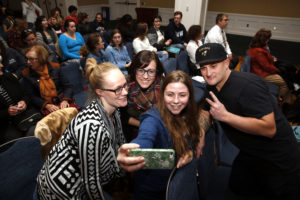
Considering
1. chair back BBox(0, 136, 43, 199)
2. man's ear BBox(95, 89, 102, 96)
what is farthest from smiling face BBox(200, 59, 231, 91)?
chair back BBox(0, 136, 43, 199)

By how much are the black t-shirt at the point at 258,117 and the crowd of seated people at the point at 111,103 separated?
30cm

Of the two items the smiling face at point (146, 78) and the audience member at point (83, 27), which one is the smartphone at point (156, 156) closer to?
the smiling face at point (146, 78)

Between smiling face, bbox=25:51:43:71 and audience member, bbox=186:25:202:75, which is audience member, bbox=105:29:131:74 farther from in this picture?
smiling face, bbox=25:51:43:71

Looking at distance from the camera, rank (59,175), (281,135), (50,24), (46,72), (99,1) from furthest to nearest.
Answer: (99,1), (50,24), (46,72), (281,135), (59,175)

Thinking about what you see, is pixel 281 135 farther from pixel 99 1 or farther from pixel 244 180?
pixel 99 1

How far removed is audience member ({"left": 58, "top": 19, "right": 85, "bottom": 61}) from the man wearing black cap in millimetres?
3370

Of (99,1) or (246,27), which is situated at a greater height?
(99,1)

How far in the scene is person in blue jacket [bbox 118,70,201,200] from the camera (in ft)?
4.24

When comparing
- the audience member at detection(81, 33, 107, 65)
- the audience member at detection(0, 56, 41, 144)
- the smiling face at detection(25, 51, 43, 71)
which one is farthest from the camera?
the audience member at detection(81, 33, 107, 65)

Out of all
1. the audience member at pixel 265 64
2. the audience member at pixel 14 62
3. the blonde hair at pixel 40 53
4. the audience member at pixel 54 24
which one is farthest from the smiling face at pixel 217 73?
the audience member at pixel 54 24

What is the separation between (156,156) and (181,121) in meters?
0.49

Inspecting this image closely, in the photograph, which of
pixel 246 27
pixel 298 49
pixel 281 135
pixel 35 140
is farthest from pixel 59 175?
pixel 246 27

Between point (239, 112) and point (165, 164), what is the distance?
0.74m

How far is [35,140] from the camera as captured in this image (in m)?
1.48
